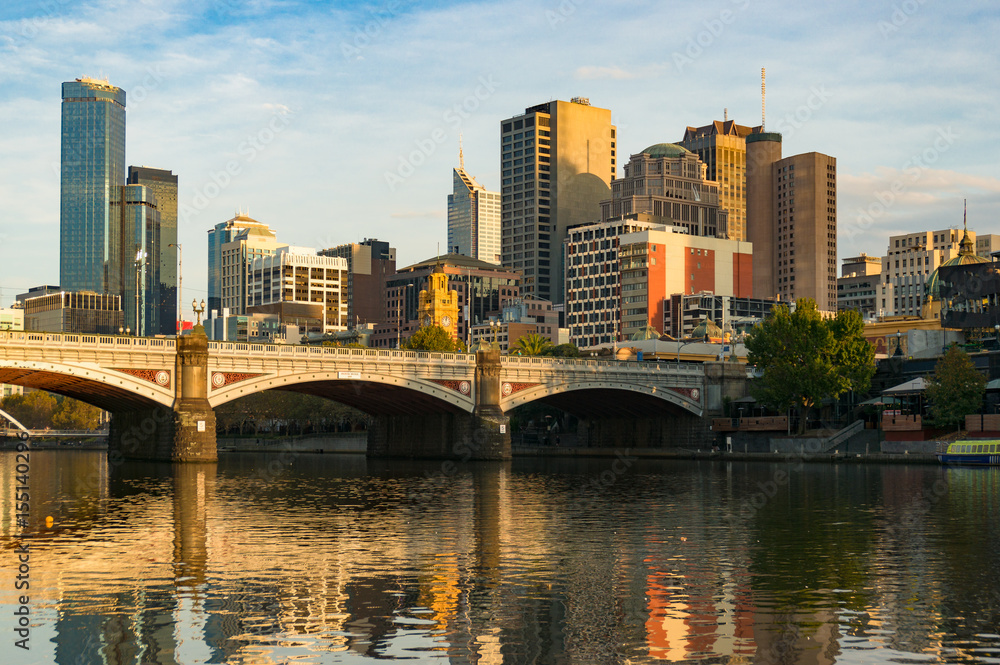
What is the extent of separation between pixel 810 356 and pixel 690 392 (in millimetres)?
19124

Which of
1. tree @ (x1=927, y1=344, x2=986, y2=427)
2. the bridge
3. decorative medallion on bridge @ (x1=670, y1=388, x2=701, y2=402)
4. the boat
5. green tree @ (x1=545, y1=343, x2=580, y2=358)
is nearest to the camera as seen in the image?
the boat

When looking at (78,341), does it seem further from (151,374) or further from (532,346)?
(532,346)

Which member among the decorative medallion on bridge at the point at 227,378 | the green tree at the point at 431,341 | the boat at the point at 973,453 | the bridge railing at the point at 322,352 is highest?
the green tree at the point at 431,341

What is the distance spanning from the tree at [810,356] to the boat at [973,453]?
21991 millimetres

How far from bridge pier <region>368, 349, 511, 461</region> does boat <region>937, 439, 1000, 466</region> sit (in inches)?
1610

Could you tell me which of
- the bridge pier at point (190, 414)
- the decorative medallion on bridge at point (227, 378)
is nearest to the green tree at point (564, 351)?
the decorative medallion on bridge at point (227, 378)

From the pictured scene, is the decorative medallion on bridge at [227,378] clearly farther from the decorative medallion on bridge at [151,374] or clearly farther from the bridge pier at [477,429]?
the bridge pier at [477,429]

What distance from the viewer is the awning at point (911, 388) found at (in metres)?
110

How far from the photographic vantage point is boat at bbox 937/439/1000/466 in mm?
89125

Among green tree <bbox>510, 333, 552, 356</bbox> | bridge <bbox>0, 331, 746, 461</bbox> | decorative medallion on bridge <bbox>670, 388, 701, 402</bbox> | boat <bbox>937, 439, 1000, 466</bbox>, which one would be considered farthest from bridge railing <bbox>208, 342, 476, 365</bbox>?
boat <bbox>937, 439, 1000, 466</bbox>

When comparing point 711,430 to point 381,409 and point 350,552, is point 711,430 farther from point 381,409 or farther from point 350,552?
point 350,552

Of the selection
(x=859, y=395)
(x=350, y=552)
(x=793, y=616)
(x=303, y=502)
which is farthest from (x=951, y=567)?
(x=859, y=395)

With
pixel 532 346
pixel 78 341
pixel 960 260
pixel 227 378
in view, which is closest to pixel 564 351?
pixel 532 346

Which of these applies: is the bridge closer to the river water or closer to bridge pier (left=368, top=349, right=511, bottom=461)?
bridge pier (left=368, top=349, right=511, bottom=461)
